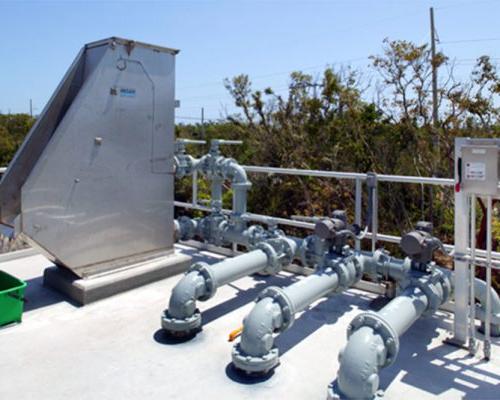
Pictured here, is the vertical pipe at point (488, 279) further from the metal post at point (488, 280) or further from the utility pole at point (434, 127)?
the utility pole at point (434, 127)

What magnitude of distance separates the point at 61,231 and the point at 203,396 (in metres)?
1.74

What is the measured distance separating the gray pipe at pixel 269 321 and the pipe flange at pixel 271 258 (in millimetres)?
573

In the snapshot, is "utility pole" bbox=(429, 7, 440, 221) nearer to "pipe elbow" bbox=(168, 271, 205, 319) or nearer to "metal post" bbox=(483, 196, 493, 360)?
"metal post" bbox=(483, 196, 493, 360)

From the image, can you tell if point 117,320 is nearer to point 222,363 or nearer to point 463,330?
point 222,363

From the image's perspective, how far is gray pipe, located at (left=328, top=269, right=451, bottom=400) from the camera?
1.92m

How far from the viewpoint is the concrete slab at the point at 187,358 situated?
2219mm

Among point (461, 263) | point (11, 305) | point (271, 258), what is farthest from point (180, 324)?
point (461, 263)

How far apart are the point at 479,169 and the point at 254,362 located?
5.25 ft

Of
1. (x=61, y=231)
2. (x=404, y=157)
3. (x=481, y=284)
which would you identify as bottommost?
(x=481, y=284)

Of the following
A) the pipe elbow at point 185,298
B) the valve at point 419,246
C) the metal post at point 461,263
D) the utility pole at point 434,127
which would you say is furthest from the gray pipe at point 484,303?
the utility pole at point 434,127

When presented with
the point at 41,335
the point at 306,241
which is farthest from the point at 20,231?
the point at 306,241

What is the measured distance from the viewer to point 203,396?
217 cm

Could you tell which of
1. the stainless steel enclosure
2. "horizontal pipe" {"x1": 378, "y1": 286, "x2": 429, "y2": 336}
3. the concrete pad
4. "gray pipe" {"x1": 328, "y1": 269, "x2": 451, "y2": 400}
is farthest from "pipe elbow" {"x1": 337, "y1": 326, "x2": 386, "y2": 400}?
the stainless steel enclosure

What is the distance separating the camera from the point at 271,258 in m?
3.35
